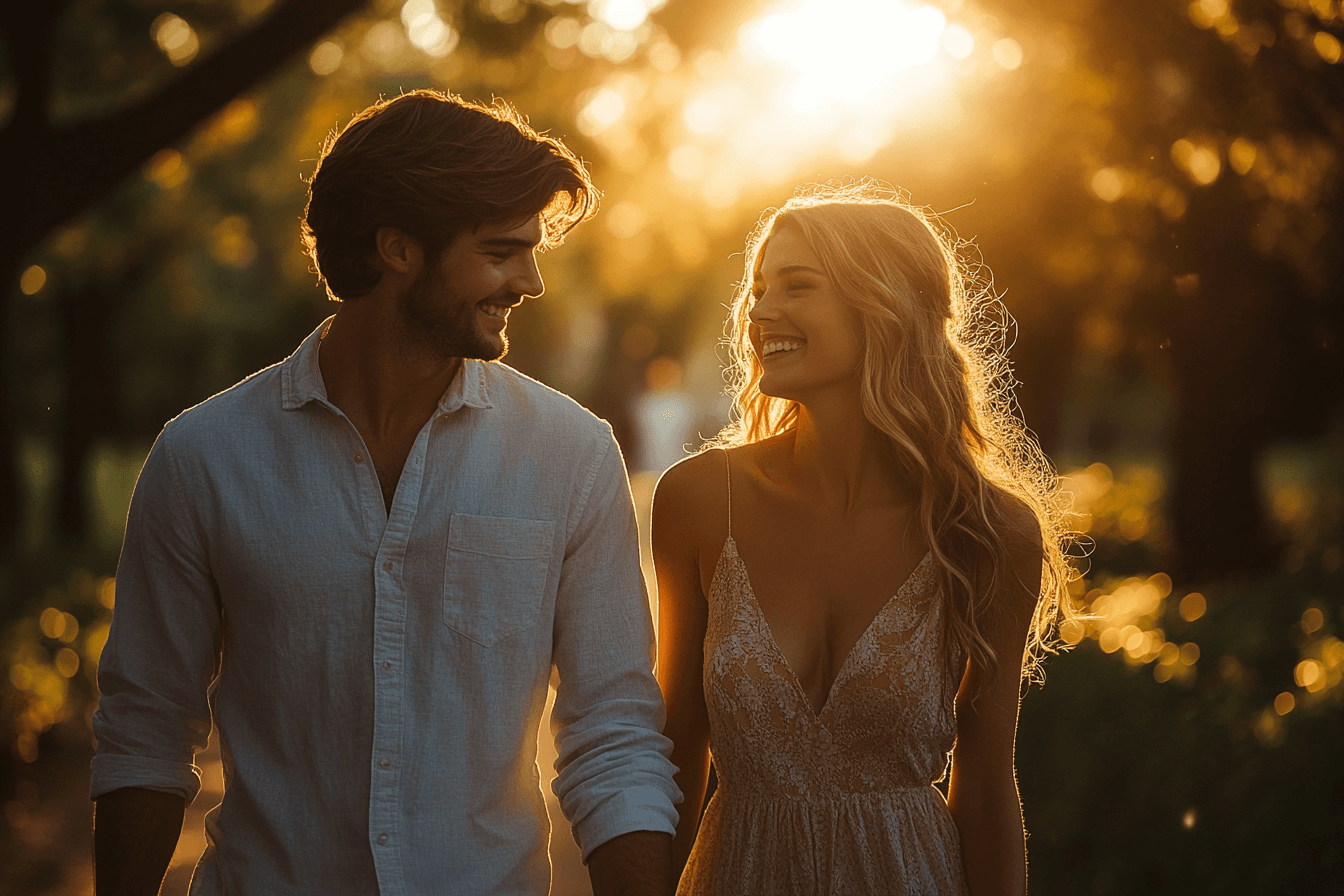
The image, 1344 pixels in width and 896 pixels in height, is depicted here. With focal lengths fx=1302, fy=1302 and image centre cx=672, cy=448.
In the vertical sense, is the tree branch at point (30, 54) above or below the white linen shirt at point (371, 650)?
above

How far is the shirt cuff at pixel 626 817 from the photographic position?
282 centimetres

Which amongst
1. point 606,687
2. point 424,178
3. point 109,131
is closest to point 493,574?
point 606,687

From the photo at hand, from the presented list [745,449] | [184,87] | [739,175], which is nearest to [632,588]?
[745,449]

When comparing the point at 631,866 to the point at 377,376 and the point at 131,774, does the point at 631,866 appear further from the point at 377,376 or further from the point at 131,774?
the point at 377,376

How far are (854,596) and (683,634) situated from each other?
1.52ft

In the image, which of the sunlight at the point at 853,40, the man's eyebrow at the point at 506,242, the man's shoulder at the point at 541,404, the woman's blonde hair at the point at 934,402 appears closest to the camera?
the man's eyebrow at the point at 506,242

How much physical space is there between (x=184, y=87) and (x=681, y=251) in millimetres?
10518

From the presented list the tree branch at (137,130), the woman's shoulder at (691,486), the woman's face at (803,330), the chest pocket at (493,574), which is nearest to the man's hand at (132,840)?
the chest pocket at (493,574)

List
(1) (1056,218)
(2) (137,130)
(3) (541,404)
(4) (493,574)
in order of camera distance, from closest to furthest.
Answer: (4) (493,574) < (3) (541,404) < (2) (137,130) < (1) (1056,218)

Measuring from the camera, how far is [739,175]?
11805mm

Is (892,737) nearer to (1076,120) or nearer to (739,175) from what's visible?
(1076,120)

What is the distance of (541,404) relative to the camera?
3.12m

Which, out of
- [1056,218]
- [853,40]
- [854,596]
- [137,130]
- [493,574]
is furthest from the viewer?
[1056,218]

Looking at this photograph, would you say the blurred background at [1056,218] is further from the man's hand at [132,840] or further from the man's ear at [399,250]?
the man's hand at [132,840]
